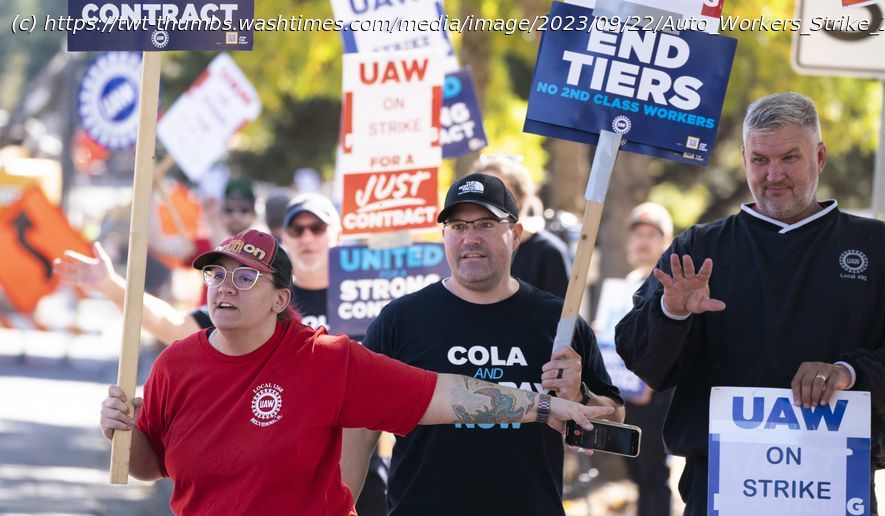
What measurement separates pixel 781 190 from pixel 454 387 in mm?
1329

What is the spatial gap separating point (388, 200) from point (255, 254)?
3.04 m

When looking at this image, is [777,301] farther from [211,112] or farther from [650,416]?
[211,112]

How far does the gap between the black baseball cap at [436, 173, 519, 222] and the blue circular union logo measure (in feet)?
34.4

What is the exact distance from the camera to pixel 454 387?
4.96 m

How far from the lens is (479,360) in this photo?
5316 mm

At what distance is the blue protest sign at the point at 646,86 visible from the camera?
17.9 feet

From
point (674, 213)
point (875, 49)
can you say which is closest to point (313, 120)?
point (674, 213)

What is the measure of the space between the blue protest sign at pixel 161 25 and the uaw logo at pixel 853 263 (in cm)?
238

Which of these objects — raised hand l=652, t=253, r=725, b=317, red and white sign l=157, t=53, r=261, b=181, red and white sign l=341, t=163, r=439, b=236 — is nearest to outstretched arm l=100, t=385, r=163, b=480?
raised hand l=652, t=253, r=725, b=317

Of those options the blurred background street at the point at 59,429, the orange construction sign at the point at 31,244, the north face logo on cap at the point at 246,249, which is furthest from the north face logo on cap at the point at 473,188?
the orange construction sign at the point at 31,244

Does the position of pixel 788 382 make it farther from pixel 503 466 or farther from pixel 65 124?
pixel 65 124

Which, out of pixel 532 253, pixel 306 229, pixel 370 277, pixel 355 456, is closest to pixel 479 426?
pixel 355 456

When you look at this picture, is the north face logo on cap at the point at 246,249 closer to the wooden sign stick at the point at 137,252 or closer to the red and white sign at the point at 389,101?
the wooden sign stick at the point at 137,252

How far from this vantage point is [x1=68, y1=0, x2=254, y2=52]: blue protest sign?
17.8 feet
